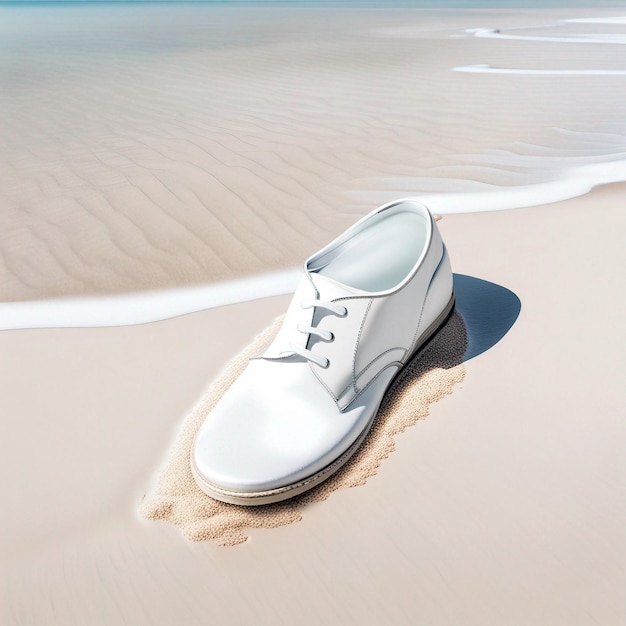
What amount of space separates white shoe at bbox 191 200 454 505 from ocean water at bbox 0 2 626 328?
95cm

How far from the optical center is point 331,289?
194 cm

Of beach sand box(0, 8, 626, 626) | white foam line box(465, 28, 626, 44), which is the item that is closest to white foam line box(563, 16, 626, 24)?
white foam line box(465, 28, 626, 44)

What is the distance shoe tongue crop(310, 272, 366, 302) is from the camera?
75.8 inches

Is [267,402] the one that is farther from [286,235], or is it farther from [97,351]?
[286,235]

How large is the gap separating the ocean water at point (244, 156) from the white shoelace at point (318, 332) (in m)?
1.02

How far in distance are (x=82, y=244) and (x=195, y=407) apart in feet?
5.77

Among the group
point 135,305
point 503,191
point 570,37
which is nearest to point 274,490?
point 135,305

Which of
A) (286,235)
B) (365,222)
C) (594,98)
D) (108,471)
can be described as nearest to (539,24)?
(594,98)

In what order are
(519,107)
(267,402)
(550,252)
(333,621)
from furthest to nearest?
(519,107) → (550,252) → (267,402) → (333,621)

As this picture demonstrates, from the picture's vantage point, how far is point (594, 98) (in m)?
6.57

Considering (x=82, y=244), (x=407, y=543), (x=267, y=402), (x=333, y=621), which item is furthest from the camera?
(x=82, y=244)

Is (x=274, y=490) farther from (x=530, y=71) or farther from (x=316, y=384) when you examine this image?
(x=530, y=71)

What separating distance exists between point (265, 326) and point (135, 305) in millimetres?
662

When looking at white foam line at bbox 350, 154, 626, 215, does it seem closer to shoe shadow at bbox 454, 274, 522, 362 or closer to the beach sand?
the beach sand
